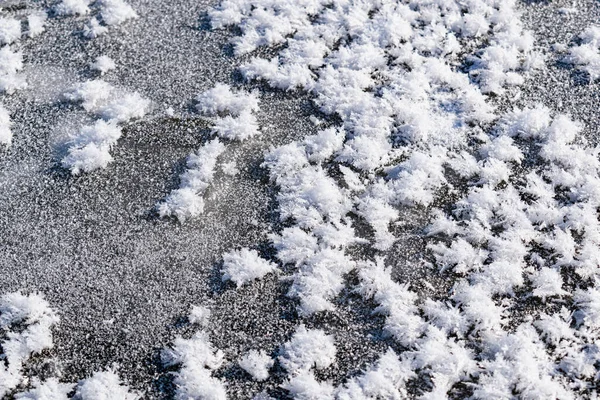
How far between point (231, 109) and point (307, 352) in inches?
170

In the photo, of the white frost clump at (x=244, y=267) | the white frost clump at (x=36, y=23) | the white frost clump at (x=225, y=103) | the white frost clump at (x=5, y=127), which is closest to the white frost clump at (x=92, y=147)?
the white frost clump at (x=5, y=127)

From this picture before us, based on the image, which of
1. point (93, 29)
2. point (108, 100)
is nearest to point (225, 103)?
point (108, 100)

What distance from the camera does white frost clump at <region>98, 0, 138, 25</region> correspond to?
10828 mm

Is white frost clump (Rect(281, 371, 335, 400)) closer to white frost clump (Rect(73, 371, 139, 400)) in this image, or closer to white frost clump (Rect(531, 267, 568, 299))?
white frost clump (Rect(73, 371, 139, 400))

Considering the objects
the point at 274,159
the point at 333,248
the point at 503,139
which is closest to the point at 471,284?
the point at 333,248

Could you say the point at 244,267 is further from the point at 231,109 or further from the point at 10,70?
the point at 10,70

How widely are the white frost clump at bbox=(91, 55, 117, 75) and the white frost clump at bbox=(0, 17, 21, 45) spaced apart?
1.73 m

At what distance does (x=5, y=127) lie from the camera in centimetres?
924

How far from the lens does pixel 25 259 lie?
7.86 m

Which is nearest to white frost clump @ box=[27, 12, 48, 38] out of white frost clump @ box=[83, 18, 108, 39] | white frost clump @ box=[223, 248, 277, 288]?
white frost clump @ box=[83, 18, 108, 39]

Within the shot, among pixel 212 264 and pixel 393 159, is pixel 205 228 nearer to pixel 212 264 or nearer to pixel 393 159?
pixel 212 264

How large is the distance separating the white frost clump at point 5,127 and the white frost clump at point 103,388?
4305mm

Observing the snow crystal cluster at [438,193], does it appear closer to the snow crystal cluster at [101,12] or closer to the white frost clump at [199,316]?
the white frost clump at [199,316]

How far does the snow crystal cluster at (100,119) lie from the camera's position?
8.73m
